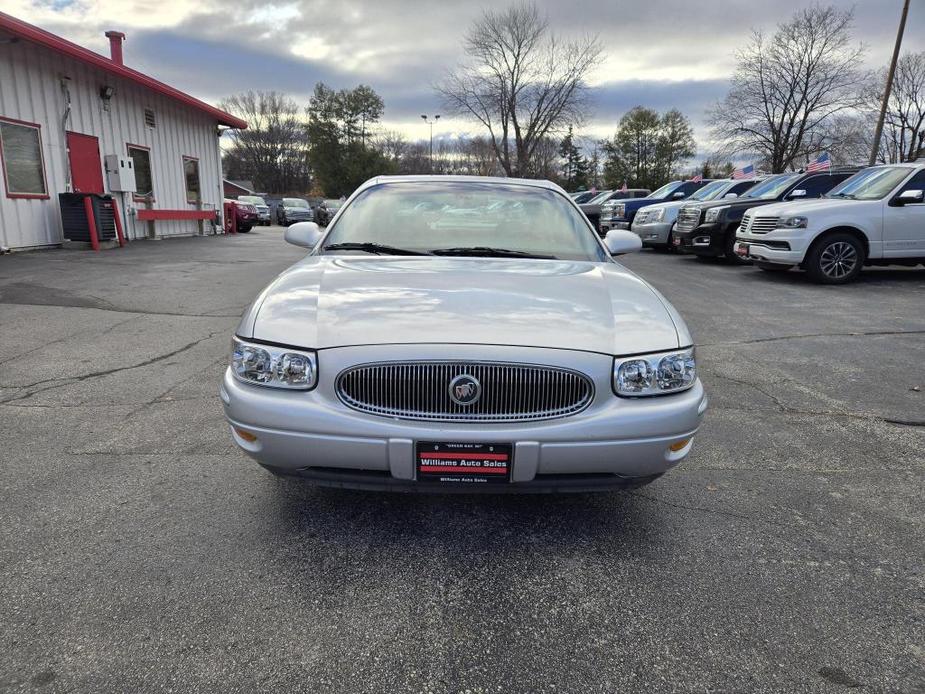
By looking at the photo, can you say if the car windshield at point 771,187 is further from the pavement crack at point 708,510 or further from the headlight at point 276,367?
the headlight at point 276,367

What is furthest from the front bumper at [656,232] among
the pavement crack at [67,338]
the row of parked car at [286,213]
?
the row of parked car at [286,213]

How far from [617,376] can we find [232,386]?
1.49m

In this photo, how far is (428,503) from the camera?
2.80 meters

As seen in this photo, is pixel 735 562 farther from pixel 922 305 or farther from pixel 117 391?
pixel 922 305

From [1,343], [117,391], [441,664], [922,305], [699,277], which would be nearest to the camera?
[441,664]

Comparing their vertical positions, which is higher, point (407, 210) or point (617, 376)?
point (407, 210)

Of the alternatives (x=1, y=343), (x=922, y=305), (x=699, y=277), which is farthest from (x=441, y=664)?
(x=699, y=277)

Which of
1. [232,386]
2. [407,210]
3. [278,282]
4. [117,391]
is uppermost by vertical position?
[407,210]

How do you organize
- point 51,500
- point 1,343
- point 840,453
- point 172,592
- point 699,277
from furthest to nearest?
point 699,277 → point 1,343 → point 840,453 → point 51,500 → point 172,592

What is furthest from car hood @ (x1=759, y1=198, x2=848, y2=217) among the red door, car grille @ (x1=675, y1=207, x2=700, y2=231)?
the red door

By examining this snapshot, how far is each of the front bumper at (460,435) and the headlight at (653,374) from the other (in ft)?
0.12

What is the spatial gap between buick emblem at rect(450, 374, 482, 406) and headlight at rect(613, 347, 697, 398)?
53 cm

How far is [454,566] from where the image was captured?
232 cm

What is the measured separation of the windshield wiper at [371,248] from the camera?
10.7ft
